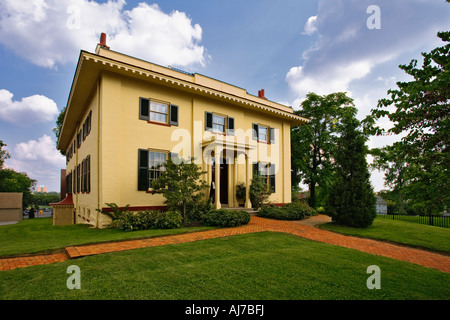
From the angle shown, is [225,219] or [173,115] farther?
[173,115]

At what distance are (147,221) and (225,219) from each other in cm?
302

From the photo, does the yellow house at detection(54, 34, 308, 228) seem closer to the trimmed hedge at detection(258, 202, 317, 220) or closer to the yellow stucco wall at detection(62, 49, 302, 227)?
the yellow stucco wall at detection(62, 49, 302, 227)

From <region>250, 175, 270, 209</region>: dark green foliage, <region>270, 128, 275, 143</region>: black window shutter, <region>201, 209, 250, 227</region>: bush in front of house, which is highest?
<region>270, 128, 275, 143</region>: black window shutter

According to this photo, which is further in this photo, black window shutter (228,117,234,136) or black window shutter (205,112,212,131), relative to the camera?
black window shutter (228,117,234,136)

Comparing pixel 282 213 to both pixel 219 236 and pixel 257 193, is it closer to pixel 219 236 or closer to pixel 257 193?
pixel 257 193

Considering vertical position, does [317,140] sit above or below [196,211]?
above

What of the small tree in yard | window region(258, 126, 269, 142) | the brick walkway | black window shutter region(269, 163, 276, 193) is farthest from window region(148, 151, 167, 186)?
black window shutter region(269, 163, 276, 193)

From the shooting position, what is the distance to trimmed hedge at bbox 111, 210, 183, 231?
8.88m

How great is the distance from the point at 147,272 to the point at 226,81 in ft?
41.8

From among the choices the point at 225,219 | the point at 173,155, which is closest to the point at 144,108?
the point at 173,155

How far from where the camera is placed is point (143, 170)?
428 inches

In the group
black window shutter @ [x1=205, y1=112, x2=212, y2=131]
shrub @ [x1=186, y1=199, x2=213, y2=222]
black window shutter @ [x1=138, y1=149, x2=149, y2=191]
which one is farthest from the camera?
black window shutter @ [x1=205, y1=112, x2=212, y2=131]

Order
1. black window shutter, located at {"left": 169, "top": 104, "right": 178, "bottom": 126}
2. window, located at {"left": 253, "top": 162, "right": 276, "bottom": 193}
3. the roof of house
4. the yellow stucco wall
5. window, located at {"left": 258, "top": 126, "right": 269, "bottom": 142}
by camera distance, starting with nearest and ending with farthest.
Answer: the roof of house
the yellow stucco wall
black window shutter, located at {"left": 169, "top": 104, "right": 178, "bottom": 126}
window, located at {"left": 253, "top": 162, "right": 276, "bottom": 193}
window, located at {"left": 258, "top": 126, "right": 269, "bottom": 142}

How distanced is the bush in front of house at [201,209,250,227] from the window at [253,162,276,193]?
5631 mm
